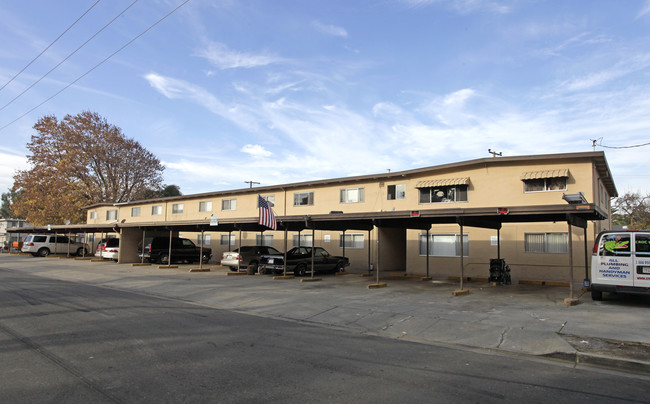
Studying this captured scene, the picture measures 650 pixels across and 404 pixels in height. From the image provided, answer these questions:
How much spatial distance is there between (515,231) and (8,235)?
2697 inches

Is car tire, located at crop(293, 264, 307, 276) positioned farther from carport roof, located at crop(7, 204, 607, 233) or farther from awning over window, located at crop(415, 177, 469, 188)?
awning over window, located at crop(415, 177, 469, 188)

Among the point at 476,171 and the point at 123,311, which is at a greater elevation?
the point at 476,171

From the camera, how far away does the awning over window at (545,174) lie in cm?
1750

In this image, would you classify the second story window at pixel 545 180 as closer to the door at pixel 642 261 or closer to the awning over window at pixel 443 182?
the awning over window at pixel 443 182

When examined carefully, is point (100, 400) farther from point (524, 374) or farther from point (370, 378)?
point (524, 374)

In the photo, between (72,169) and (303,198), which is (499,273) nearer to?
(303,198)

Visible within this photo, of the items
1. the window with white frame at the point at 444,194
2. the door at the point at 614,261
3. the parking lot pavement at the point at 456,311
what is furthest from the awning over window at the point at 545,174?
the door at the point at 614,261

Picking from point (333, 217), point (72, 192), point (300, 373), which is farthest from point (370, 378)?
point (72, 192)

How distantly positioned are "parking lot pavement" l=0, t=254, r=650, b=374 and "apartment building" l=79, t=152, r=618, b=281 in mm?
1903

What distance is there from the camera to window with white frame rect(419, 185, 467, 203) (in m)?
20.8

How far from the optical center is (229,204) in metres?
Result: 33.0

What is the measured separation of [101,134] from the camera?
145ft

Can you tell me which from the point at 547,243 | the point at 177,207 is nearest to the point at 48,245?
the point at 177,207

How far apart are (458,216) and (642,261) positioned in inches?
199
